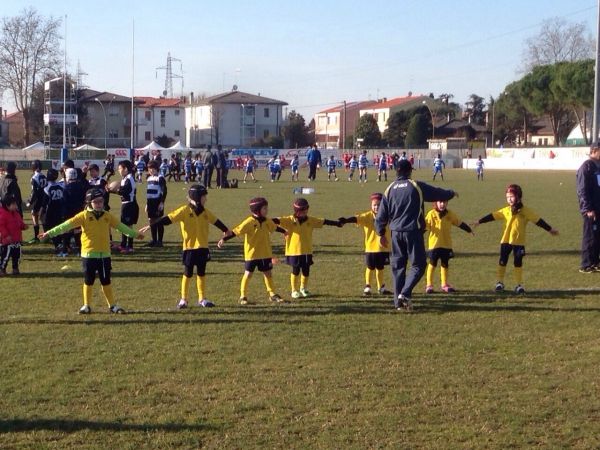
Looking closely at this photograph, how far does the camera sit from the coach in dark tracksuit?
9.91m

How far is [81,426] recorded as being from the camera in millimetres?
5961

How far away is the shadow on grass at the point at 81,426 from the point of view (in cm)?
590

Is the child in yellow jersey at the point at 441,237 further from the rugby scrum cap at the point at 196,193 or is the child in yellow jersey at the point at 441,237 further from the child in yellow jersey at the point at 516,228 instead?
the rugby scrum cap at the point at 196,193

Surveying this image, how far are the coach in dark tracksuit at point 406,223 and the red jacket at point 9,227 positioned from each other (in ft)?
19.8

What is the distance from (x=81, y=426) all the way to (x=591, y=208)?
9.63m

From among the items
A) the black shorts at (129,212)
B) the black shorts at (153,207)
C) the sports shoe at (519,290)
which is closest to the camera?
the sports shoe at (519,290)

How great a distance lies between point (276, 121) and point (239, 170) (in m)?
45.2

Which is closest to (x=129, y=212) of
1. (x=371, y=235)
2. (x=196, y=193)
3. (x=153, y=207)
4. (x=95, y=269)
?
(x=153, y=207)

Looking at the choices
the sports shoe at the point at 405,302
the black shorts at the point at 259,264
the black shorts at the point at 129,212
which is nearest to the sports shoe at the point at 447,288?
the sports shoe at the point at 405,302

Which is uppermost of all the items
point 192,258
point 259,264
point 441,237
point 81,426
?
point 441,237

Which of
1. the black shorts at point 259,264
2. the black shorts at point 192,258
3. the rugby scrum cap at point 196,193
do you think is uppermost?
the rugby scrum cap at point 196,193

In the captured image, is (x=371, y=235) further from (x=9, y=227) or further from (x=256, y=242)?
(x=9, y=227)

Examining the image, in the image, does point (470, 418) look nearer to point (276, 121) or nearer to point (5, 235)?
point (5, 235)

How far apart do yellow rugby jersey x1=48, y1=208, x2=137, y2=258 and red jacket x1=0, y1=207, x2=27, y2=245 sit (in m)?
3.07
